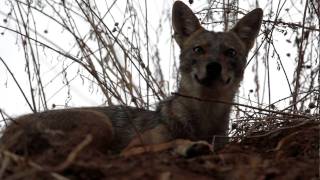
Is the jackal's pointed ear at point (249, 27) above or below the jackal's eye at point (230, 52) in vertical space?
above

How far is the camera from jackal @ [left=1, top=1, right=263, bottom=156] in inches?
197

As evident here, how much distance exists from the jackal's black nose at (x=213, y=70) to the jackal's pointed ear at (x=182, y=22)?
0.87 metres

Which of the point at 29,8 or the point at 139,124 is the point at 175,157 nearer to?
the point at 139,124

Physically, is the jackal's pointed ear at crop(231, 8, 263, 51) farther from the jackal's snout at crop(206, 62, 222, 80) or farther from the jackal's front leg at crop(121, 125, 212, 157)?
the jackal's front leg at crop(121, 125, 212, 157)

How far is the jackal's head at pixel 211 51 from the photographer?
17.7 ft

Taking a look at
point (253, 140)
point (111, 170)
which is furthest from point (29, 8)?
point (111, 170)

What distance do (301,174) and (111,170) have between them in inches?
42.5

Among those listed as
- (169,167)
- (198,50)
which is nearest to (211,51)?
(198,50)

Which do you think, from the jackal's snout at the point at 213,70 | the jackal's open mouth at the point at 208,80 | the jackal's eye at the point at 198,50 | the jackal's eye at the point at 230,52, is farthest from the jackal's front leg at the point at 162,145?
the jackal's eye at the point at 230,52

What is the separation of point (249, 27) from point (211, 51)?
634 millimetres

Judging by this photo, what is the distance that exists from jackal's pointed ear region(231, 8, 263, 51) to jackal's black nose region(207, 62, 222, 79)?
895mm

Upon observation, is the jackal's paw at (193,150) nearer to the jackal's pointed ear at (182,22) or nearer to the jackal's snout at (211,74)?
the jackal's snout at (211,74)

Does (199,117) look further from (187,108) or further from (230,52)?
(230,52)

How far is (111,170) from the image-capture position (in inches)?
137
